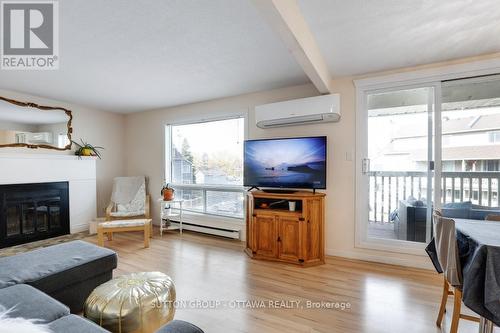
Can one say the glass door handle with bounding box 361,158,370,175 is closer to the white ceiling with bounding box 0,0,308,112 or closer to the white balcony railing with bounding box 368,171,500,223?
the white balcony railing with bounding box 368,171,500,223

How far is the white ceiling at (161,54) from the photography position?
1717 millimetres

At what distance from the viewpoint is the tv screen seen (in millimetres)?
2893

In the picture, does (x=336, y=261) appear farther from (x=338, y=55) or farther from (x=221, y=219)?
(x=338, y=55)

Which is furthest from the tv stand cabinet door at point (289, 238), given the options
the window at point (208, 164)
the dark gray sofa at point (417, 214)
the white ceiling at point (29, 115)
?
the white ceiling at point (29, 115)

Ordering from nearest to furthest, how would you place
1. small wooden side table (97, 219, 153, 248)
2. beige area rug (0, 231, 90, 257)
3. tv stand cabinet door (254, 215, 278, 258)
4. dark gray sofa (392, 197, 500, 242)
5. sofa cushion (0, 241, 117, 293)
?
sofa cushion (0, 241, 117, 293), dark gray sofa (392, 197, 500, 242), tv stand cabinet door (254, 215, 278, 258), beige area rug (0, 231, 90, 257), small wooden side table (97, 219, 153, 248)

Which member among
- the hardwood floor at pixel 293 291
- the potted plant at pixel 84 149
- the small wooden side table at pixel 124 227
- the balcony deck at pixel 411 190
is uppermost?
the potted plant at pixel 84 149

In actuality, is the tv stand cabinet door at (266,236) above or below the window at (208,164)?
below

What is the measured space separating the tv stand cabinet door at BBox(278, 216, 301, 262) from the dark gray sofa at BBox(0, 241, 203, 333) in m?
1.76

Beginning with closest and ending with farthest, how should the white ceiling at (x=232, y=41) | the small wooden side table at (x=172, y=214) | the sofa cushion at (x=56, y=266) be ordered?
the sofa cushion at (x=56, y=266), the white ceiling at (x=232, y=41), the small wooden side table at (x=172, y=214)

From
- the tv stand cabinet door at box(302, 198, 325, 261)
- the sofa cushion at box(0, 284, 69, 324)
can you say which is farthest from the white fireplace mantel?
the tv stand cabinet door at box(302, 198, 325, 261)

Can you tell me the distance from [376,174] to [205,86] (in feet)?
8.37

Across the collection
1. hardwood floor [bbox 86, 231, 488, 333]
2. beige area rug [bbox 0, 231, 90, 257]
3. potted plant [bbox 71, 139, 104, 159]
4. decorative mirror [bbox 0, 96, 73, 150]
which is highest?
decorative mirror [bbox 0, 96, 73, 150]

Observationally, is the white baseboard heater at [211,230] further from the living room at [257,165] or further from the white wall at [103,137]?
the white wall at [103,137]

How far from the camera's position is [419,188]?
2717 millimetres
